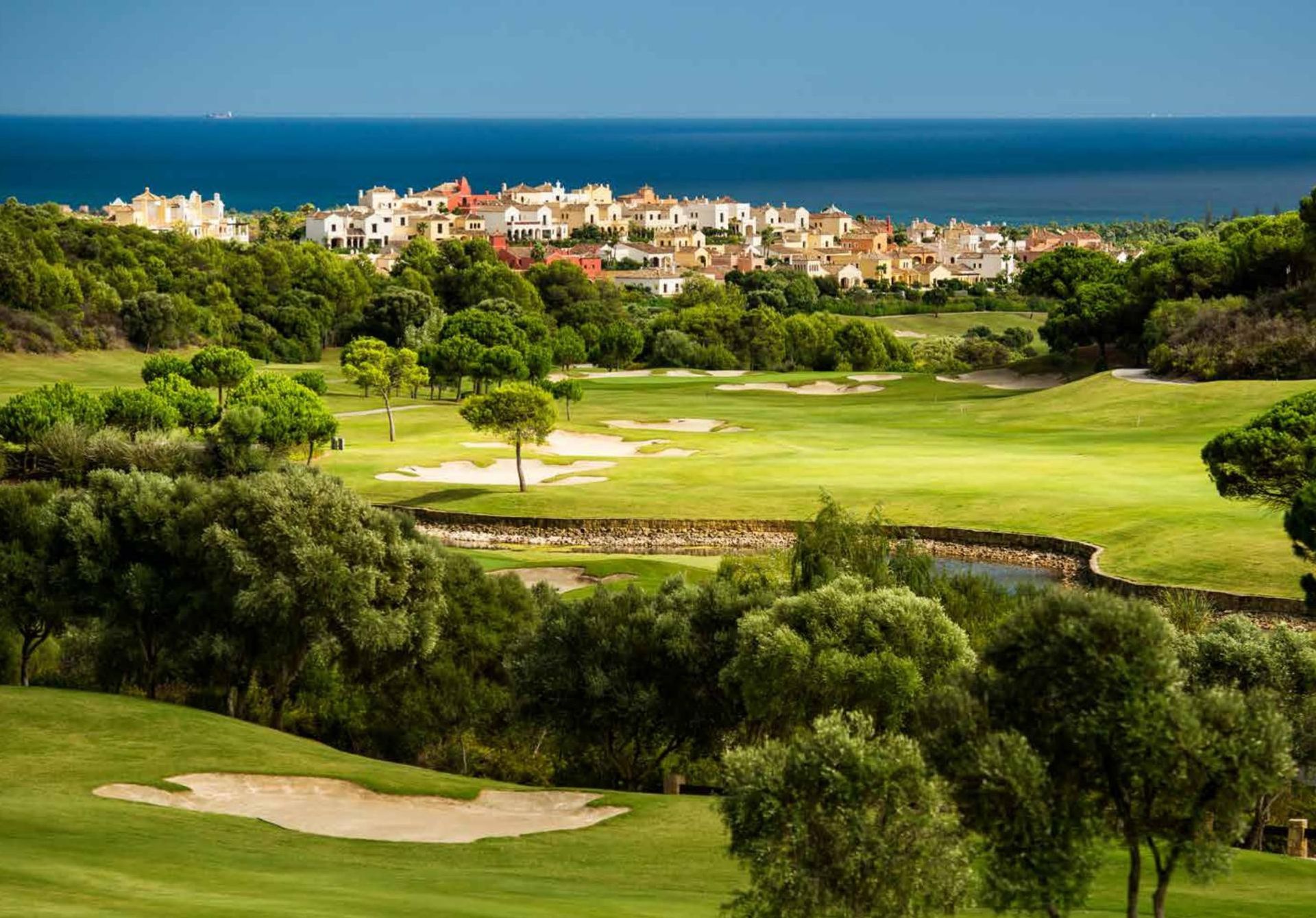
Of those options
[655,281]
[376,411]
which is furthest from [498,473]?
[655,281]

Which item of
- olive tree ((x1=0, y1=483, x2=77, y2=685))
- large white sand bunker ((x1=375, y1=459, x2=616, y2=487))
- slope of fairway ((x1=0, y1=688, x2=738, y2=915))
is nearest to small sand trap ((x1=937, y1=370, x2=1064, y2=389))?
large white sand bunker ((x1=375, y1=459, x2=616, y2=487))

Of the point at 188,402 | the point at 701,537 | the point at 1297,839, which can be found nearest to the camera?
the point at 1297,839

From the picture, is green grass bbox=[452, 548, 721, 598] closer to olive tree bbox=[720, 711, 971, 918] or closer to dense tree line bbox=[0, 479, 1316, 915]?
dense tree line bbox=[0, 479, 1316, 915]

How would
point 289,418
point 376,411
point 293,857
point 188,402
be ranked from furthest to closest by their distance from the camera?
point 376,411 → point 188,402 → point 289,418 → point 293,857

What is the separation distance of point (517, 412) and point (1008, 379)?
46.6m

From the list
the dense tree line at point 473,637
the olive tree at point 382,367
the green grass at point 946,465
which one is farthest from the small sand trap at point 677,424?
the dense tree line at point 473,637

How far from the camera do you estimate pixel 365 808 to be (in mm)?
26953

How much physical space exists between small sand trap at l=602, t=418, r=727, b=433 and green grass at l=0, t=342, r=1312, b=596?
0.93 meters

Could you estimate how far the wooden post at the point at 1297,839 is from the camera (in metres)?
26.1

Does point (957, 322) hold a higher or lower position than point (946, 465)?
higher

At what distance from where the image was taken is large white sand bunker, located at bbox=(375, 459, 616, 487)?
2653 inches

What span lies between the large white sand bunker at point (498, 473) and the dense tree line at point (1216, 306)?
32.6m

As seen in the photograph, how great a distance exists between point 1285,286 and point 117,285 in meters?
75.8

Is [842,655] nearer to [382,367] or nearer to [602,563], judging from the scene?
[602,563]
